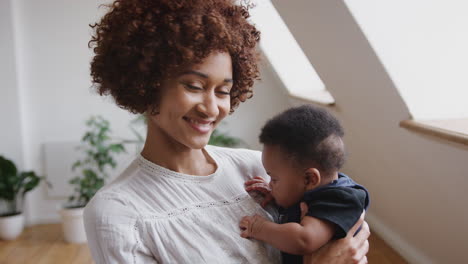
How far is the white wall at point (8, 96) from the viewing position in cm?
432

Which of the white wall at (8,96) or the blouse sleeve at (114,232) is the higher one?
the white wall at (8,96)

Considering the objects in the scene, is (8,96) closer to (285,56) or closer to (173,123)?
(285,56)

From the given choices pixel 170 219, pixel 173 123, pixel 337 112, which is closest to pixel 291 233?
pixel 170 219

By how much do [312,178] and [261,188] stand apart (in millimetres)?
156

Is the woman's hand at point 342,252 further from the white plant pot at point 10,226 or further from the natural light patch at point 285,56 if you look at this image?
the white plant pot at point 10,226

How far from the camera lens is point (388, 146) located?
2672mm

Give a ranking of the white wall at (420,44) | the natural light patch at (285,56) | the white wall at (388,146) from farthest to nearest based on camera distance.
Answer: the natural light patch at (285,56), the white wall at (388,146), the white wall at (420,44)

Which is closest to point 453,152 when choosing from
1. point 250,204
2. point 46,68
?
point 250,204

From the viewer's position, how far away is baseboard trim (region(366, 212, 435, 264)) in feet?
9.96

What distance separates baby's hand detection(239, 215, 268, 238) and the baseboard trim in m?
2.17

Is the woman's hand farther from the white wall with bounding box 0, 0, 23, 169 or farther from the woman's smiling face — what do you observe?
the white wall with bounding box 0, 0, 23, 169

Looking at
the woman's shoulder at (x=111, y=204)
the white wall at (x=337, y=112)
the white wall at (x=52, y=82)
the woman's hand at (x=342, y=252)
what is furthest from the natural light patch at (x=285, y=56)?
the woman's shoulder at (x=111, y=204)

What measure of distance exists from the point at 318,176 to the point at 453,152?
41.0 inches

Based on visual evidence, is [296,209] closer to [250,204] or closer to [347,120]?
[250,204]
